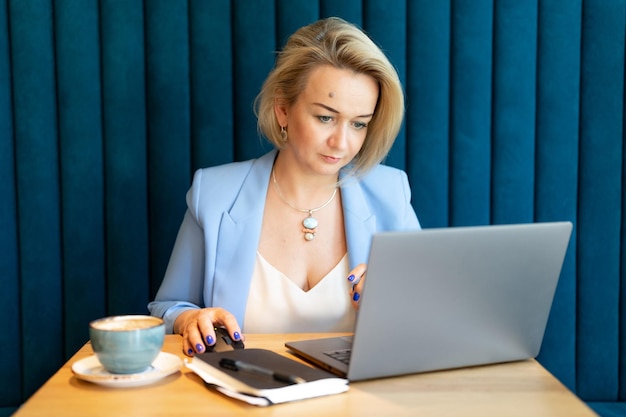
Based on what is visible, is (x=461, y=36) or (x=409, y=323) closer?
(x=409, y=323)

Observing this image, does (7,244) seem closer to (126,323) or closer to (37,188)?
(37,188)

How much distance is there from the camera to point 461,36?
1.96 metres

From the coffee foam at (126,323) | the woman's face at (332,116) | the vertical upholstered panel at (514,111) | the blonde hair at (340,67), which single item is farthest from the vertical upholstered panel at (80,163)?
the vertical upholstered panel at (514,111)

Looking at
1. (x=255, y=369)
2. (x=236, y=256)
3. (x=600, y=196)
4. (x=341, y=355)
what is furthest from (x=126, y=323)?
(x=600, y=196)

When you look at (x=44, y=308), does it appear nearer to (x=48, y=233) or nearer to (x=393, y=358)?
(x=48, y=233)

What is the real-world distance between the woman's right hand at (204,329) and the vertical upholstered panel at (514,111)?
3.18 feet

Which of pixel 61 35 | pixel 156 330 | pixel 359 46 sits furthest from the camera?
pixel 61 35

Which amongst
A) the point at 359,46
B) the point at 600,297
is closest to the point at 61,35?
the point at 359,46

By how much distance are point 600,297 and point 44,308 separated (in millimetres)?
1506

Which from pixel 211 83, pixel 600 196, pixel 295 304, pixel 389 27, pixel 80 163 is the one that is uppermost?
pixel 389 27

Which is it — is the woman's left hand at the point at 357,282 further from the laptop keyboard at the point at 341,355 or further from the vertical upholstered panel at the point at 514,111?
the vertical upholstered panel at the point at 514,111

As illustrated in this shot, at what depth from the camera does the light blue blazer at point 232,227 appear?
1.65 metres

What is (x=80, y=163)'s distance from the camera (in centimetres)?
195

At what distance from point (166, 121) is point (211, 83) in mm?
157
